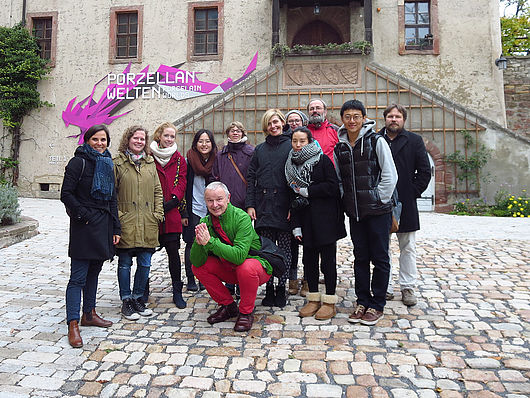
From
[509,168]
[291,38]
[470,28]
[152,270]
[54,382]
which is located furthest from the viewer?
[291,38]

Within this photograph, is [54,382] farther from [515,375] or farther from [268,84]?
[268,84]

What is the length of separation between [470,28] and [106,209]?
1491cm

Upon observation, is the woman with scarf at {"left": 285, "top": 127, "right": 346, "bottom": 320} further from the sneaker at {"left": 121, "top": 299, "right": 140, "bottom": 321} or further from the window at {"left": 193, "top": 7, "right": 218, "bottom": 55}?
the window at {"left": 193, "top": 7, "right": 218, "bottom": 55}

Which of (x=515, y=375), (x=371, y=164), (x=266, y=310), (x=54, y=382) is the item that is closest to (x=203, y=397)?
(x=54, y=382)

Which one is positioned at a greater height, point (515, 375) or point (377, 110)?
point (377, 110)

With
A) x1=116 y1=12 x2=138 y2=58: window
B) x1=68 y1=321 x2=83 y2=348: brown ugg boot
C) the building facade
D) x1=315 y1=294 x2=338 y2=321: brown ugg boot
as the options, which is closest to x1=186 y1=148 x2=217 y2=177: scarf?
x1=315 y1=294 x2=338 y2=321: brown ugg boot

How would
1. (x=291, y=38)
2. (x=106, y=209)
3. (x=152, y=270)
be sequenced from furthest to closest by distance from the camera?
(x=291, y=38) → (x=152, y=270) → (x=106, y=209)

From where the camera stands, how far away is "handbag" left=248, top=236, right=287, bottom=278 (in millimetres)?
3688

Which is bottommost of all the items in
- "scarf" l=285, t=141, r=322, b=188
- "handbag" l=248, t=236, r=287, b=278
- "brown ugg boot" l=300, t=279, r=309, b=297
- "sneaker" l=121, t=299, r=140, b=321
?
"sneaker" l=121, t=299, r=140, b=321

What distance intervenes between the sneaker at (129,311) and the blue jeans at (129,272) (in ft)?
0.17

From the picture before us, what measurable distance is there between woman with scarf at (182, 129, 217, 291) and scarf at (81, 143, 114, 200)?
3.51 ft

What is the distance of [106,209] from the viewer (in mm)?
3521

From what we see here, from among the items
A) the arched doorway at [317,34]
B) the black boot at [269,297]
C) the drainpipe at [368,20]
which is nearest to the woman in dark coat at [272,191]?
the black boot at [269,297]

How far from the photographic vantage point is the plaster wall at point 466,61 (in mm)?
14062
